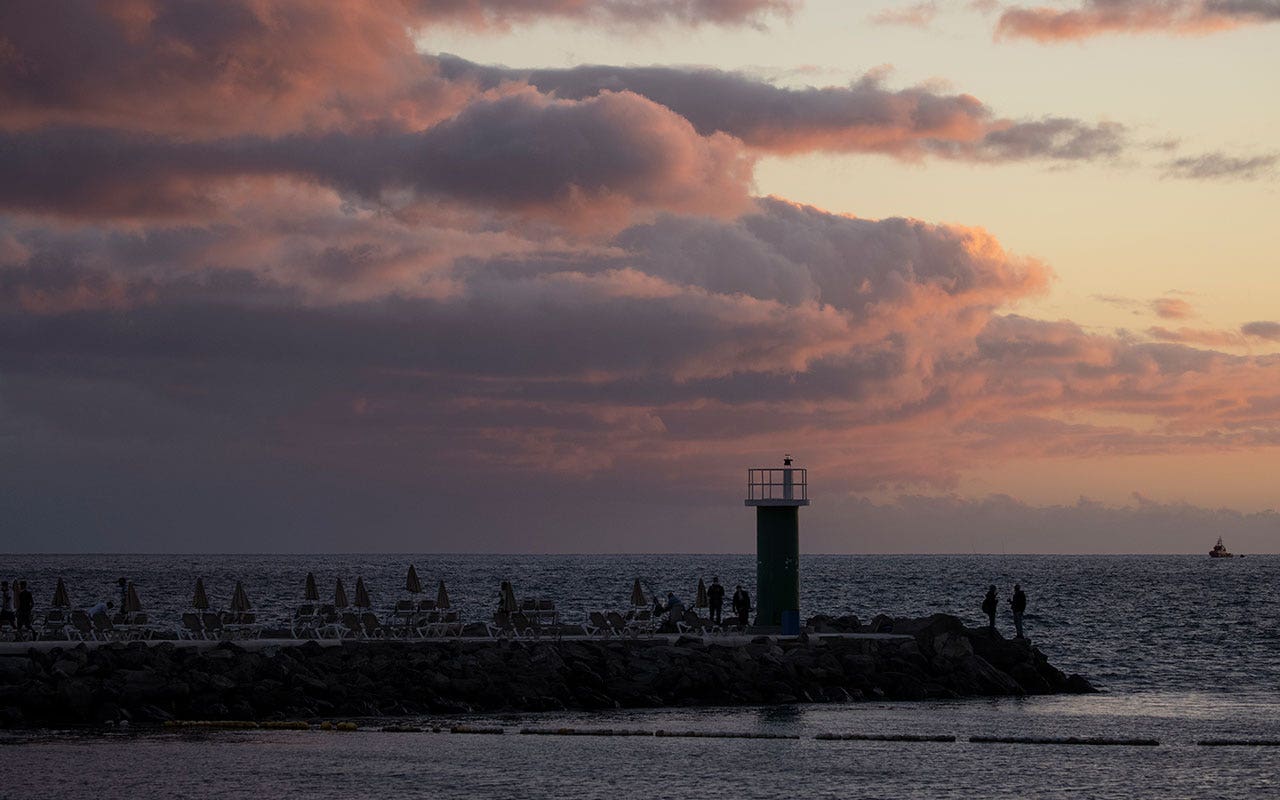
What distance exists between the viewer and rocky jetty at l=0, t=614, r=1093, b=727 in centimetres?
3241

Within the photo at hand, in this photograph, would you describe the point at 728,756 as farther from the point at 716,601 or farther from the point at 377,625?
the point at 716,601

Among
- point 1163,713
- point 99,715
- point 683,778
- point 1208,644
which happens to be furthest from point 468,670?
point 1208,644

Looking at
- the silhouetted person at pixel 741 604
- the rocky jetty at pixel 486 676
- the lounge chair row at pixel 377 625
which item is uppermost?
the silhouetted person at pixel 741 604

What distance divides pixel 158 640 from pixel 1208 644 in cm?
4198

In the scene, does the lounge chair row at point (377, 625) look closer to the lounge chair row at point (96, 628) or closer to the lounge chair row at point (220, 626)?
the lounge chair row at point (220, 626)

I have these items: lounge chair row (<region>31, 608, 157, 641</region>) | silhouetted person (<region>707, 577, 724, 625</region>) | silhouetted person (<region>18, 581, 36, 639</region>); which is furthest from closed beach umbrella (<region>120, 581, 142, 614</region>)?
silhouetted person (<region>707, 577, 724, 625</region>)

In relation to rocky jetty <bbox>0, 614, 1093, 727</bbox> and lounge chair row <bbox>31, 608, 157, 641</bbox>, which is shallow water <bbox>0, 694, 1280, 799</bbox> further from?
lounge chair row <bbox>31, 608, 157, 641</bbox>

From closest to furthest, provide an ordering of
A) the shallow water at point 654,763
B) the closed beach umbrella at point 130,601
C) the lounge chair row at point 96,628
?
the shallow water at point 654,763 → the lounge chair row at point 96,628 → the closed beach umbrella at point 130,601

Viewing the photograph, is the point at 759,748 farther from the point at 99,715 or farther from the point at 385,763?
the point at 99,715

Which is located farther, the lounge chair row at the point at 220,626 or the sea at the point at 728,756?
the lounge chair row at the point at 220,626

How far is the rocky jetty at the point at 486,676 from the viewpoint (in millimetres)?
32406

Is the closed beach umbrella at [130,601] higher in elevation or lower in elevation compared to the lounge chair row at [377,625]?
higher

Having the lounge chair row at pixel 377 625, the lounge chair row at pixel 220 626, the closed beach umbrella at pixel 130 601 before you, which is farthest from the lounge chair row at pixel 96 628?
the lounge chair row at pixel 377 625

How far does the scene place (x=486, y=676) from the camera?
35719 mm
